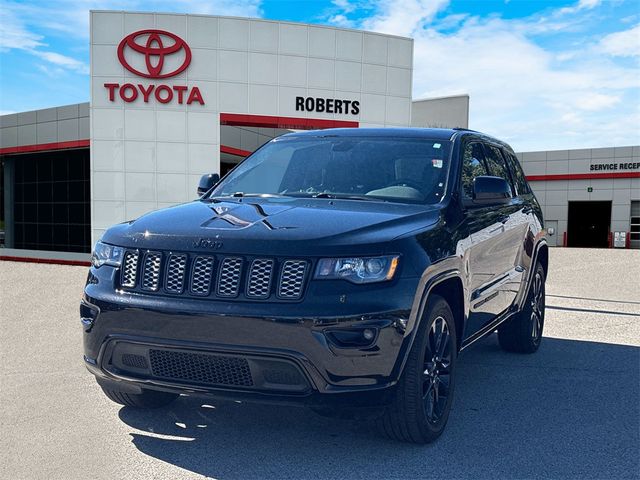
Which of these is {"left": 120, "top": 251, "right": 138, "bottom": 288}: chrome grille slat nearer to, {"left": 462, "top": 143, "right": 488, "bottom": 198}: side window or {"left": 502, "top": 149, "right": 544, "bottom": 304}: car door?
{"left": 462, "top": 143, "right": 488, "bottom": 198}: side window

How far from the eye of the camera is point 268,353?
10.6 ft

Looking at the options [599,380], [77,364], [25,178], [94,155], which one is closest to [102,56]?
[94,155]

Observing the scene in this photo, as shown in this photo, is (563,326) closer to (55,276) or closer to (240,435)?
(240,435)

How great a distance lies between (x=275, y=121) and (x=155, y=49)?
3.74m

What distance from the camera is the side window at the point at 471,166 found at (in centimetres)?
474

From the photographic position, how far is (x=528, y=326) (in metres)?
6.43

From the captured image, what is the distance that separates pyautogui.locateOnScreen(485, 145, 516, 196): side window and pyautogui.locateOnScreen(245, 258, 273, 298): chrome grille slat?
2904mm

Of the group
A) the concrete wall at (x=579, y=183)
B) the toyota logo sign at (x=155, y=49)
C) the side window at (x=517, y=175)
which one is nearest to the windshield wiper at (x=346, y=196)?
the side window at (x=517, y=175)

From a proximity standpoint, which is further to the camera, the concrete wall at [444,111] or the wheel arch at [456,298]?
the concrete wall at [444,111]

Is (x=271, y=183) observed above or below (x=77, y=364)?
above

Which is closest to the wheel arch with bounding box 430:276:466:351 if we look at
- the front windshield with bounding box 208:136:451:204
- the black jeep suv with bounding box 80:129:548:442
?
the black jeep suv with bounding box 80:129:548:442

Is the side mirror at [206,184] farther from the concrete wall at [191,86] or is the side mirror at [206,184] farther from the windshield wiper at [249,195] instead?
the concrete wall at [191,86]

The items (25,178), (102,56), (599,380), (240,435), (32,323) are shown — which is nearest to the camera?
(240,435)

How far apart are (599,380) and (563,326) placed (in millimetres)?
2829
